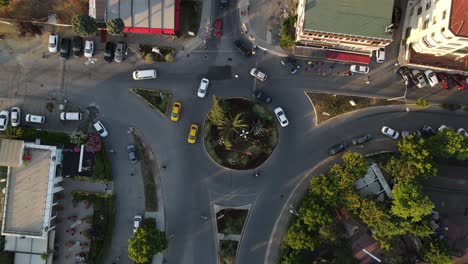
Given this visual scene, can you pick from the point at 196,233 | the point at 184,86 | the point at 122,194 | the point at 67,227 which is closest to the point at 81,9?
the point at 184,86

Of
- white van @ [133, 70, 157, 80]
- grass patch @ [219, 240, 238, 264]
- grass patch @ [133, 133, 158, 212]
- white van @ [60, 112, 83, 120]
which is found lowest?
grass patch @ [219, 240, 238, 264]

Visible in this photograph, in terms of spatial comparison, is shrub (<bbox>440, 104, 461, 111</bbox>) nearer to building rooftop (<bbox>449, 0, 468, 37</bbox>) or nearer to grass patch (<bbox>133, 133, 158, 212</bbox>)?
building rooftop (<bbox>449, 0, 468, 37</bbox>)

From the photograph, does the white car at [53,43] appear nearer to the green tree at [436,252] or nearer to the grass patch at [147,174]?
the grass patch at [147,174]

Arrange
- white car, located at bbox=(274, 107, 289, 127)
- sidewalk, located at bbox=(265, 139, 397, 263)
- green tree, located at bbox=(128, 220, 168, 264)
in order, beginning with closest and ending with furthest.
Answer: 1. green tree, located at bbox=(128, 220, 168, 264)
2. sidewalk, located at bbox=(265, 139, 397, 263)
3. white car, located at bbox=(274, 107, 289, 127)

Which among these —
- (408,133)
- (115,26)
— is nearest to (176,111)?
(115,26)

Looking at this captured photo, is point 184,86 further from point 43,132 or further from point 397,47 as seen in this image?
point 397,47

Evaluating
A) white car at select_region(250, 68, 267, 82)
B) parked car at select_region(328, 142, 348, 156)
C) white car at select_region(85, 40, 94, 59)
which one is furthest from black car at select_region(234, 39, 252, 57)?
white car at select_region(85, 40, 94, 59)

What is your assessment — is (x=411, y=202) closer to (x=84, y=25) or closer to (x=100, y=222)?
(x=100, y=222)
